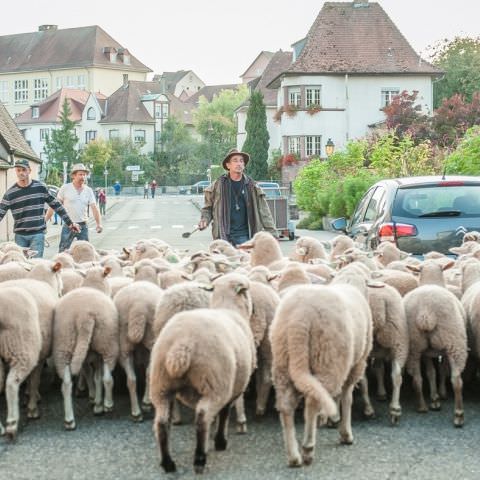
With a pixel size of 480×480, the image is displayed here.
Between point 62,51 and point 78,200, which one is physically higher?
point 62,51

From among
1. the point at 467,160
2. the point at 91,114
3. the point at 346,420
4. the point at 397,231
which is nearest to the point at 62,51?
the point at 91,114

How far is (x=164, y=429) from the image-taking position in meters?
6.41

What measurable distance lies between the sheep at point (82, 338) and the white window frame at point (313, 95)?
58.3 meters

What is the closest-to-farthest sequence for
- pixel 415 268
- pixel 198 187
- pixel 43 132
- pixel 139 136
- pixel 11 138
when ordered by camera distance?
pixel 415 268
pixel 11 138
pixel 198 187
pixel 139 136
pixel 43 132

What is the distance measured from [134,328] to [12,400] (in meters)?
1.09

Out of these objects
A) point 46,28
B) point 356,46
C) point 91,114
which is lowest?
point 91,114

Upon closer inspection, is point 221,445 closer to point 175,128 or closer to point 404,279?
point 404,279

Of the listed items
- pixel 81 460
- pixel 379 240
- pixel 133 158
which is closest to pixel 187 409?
pixel 81 460

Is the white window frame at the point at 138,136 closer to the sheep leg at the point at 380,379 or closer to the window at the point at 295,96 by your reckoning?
the window at the point at 295,96

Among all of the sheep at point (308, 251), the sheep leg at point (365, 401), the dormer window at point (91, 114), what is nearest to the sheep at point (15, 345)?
the sheep leg at point (365, 401)

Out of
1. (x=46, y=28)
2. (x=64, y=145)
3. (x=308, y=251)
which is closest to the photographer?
(x=308, y=251)

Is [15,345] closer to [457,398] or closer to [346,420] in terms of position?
[346,420]

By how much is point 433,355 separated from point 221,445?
1.91 metres

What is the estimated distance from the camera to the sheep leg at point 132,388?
7785 millimetres
